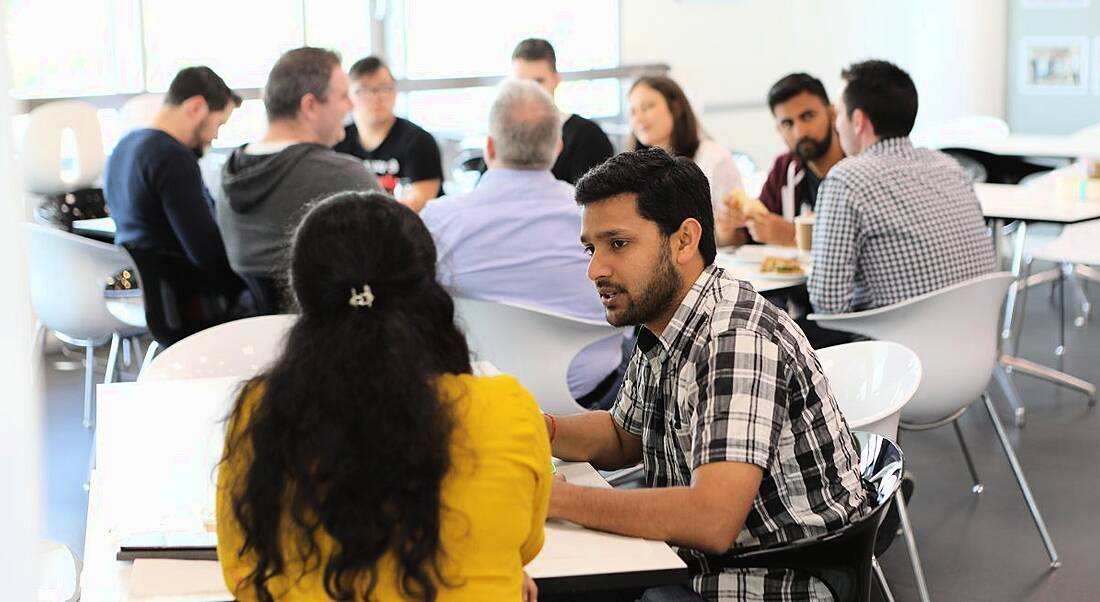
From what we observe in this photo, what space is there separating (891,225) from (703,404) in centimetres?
184

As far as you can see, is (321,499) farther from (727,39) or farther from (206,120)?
(727,39)

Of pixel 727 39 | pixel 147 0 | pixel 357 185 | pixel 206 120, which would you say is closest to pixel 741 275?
pixel 357 185

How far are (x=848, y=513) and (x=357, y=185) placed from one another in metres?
2.35

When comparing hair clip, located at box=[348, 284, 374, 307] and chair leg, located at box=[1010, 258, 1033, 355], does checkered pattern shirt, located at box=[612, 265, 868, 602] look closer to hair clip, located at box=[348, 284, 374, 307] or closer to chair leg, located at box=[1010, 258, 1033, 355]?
hair clip, located at box=[348, 284, 374, 307]

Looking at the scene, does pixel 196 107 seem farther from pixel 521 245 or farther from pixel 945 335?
pixel 945 335

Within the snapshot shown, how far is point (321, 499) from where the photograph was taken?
1.46 m

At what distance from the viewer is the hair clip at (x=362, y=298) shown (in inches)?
58.1

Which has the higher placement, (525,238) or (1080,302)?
(525,238)

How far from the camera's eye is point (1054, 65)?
8.50 metres

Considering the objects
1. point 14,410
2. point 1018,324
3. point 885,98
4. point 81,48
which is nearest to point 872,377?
point 885,98

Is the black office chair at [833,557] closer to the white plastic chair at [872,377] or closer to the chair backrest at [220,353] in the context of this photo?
the white plastic chair at [872,377]

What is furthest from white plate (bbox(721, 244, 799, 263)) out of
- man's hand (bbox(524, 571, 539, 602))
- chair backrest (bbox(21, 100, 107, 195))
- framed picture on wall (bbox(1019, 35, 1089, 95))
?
framed picture on wall (bbox(1019, 35, 1089, 95))

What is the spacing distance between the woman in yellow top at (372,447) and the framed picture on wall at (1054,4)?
309 inches

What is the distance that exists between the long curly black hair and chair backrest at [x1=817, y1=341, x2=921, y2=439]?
48.8 inches
